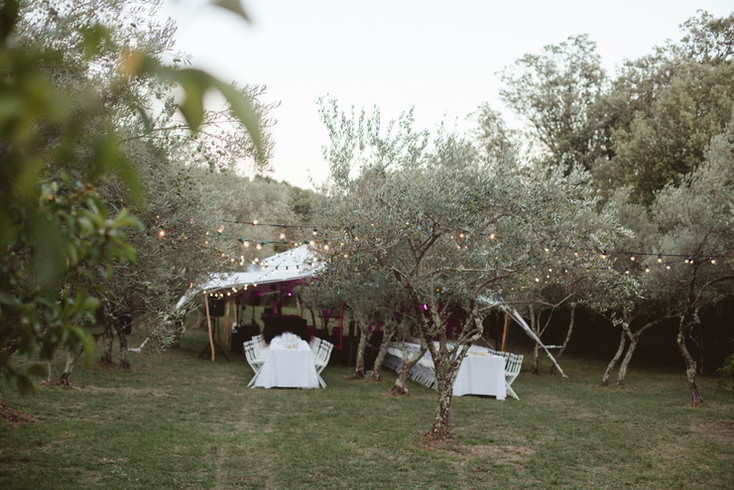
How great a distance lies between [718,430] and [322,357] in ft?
25.7

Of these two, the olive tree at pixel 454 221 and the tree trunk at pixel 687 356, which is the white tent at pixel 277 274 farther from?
the tree trunk at pixel 687 356

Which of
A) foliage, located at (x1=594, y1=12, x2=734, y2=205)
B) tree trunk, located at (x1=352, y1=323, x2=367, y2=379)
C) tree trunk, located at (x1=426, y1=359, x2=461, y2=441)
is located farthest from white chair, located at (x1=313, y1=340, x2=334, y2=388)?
foliage, located at (x1=594, y1=12, x2=734, y2=205)

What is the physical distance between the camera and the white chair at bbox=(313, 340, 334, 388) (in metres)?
12.6

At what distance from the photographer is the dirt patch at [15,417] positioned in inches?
274

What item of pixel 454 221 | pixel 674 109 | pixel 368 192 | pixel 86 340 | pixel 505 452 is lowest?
pixel 505 452

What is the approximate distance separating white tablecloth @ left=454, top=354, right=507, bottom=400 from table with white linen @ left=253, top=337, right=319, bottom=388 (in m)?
3.07

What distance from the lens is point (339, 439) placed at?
7.73 m

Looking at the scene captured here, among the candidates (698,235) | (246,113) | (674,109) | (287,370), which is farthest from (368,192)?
(674,109)

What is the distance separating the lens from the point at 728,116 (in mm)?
17266

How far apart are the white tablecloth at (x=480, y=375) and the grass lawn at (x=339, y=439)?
396 millimetres

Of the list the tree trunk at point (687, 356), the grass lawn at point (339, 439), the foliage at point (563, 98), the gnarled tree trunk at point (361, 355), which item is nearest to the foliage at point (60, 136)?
the grass lawn at point (339, 439)

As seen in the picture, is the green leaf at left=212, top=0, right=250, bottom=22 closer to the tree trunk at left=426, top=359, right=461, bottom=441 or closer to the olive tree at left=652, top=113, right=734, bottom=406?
the tree trunk at left=426, top=359, right=461, bottom=441

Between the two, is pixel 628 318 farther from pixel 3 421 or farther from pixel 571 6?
pixel 3 421

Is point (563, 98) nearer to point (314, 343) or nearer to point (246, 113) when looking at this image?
point (314, 343)
